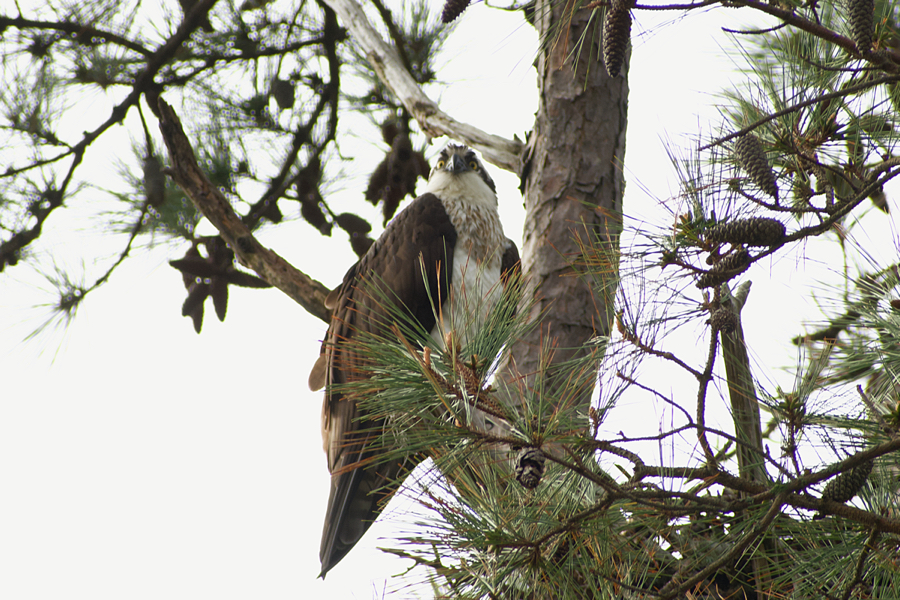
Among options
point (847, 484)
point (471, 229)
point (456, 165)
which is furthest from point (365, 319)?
point (847, 484)

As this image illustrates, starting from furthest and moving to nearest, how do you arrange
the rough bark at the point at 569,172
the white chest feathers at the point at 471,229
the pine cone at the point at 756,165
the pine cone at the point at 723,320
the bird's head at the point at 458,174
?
the bird's head at the point at 458,174, the white chest feathers at the point at 471,229, the rough bark at the point at 569,172, the pine cone at the point at 723,320, the pine cone at the point at 756,165

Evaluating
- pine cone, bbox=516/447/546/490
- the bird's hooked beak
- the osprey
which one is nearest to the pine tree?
pine cone, bbox=516/447/546/490

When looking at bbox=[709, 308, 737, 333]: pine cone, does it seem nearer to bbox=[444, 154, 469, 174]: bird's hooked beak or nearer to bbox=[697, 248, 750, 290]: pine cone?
bbox=[697, 248, 750, 290]: pine cone

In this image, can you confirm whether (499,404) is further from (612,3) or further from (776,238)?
(612,3)

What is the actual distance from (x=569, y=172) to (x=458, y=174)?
1.34 meters

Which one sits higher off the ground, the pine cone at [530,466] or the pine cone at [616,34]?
the pine cone at [616,34]

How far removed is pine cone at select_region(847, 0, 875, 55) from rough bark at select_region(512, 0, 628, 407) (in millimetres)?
1418

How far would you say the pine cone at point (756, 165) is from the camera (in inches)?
60.7

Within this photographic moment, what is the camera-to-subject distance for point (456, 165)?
4254 mm

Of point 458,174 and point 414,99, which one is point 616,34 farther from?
point 458,174

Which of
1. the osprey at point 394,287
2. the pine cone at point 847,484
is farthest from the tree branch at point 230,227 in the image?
the pine cone at point 847,484

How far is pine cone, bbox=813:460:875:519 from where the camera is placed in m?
1.43

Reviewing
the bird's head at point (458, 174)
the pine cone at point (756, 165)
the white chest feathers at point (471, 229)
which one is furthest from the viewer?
the bird's head at point (458, 174)

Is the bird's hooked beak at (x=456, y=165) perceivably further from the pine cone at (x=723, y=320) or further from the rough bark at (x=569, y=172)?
the pine cone at (x=723, y=320)
